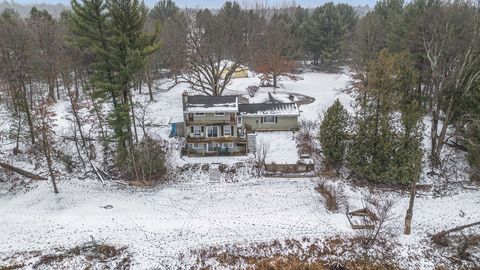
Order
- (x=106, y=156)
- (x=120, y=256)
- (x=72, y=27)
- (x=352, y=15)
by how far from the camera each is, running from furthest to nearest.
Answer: (x=352, y=15), (x=106, y=156), (x=72, y=27), (x=120, y=256)

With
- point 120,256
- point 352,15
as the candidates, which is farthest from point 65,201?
point 352,15

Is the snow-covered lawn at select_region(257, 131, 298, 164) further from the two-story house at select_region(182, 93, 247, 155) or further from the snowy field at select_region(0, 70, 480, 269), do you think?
the snowy field at select_region(0, 70, 480, 269)

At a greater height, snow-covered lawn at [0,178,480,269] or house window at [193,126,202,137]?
house window at [193,126,202,137]

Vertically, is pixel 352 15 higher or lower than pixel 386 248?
higher

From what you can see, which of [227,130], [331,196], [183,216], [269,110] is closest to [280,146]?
[269,110]

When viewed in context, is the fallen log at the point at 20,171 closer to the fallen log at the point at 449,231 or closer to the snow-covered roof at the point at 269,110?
the snow-covered roof at the point at 269,110

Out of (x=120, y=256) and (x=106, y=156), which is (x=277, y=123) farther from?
(x=120, y=256)

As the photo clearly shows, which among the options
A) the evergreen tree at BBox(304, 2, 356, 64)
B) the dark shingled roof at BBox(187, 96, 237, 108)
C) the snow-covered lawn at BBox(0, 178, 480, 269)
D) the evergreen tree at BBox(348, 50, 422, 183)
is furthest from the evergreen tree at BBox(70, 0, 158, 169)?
the evergreen tree at BBox(304, 2, 356, 64)

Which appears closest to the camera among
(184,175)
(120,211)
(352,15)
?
(120,211)
